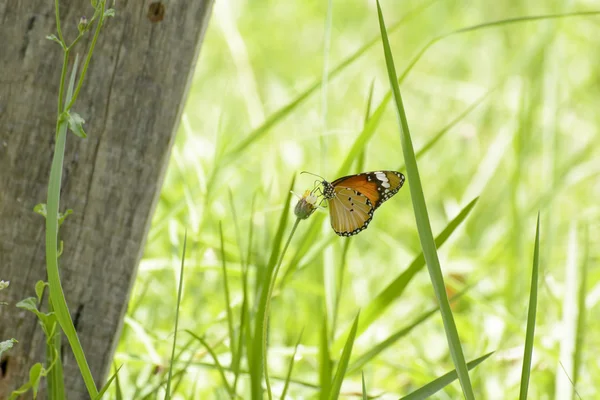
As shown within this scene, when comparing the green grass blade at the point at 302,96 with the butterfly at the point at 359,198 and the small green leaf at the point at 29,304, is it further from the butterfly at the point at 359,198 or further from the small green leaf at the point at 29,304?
the small green leaf at the point at 29,304

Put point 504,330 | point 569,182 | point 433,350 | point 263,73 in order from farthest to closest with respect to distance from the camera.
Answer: point 263,73
point 569,182
point 433,350
point 504,330

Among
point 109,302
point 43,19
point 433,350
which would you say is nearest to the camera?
point 43,19

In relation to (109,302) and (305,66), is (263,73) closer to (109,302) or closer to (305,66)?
(305,66)

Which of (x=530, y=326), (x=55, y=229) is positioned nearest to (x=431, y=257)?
(x=530, y=326)

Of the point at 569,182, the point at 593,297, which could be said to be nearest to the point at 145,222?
the point at 593,297

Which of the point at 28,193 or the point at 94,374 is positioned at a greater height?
the point at 28,193

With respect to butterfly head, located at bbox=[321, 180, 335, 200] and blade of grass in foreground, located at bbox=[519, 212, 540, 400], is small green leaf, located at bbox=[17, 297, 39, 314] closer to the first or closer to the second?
butterfly head, located at bbox=[321, 180, 335, 200]

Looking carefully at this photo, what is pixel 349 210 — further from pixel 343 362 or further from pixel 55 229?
pixel 55 229
